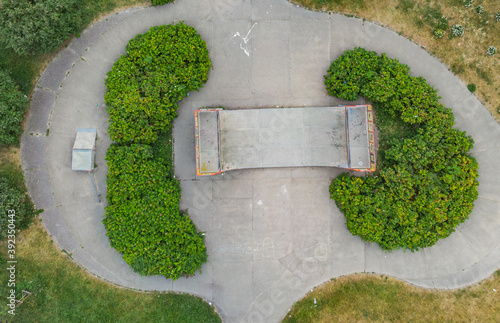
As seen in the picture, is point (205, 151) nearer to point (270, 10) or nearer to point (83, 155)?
point (83, 155)

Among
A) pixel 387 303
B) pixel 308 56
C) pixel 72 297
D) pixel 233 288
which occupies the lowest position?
pixel 387 303

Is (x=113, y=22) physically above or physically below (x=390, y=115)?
above

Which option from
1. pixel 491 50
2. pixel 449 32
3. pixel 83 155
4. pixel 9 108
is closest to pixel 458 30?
pixel 449 32

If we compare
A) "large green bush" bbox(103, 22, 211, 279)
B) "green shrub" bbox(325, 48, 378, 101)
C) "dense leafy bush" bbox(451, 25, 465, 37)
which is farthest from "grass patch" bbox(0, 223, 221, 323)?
"dense leafy bush" bbox(451, 25, 465, 37)

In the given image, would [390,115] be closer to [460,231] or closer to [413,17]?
[413,17]

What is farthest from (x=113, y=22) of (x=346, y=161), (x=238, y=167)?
(x=346, y=161)
